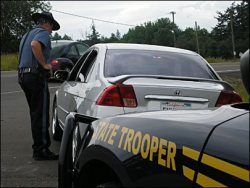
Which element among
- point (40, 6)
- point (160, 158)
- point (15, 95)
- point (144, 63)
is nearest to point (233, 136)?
point (160, 158)

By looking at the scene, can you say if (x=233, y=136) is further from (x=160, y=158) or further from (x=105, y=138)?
(x=105, y=138)

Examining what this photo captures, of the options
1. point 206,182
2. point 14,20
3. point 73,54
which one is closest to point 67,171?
point 206,182

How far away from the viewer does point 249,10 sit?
90688 millimetres

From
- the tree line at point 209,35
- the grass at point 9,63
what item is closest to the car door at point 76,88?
the grass at point 9,63

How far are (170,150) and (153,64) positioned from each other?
311 cm

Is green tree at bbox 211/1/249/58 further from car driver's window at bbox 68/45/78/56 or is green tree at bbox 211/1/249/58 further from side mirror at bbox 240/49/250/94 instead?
side mirror at bbox 240/49/250/94

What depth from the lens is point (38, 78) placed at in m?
5.68

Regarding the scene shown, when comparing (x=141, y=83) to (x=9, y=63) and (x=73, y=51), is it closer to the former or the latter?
(x=73, y=51)

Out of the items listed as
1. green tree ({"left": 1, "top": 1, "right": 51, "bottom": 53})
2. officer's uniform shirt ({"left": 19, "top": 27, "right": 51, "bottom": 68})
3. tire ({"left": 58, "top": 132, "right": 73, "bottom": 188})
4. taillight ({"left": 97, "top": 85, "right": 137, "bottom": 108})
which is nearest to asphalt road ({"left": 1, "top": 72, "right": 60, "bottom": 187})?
taillight ({"left": 97, "top": 85, "right": 137, "bottom": 108})

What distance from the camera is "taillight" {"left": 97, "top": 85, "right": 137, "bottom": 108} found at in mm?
4453

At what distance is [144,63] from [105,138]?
2.65 metres

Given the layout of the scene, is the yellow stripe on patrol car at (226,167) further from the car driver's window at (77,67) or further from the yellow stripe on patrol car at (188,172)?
the car driver's window at (77,67)

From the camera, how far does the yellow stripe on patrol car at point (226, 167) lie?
169 centimetres

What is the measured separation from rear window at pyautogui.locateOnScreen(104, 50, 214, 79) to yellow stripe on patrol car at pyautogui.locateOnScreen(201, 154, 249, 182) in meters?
3.05
